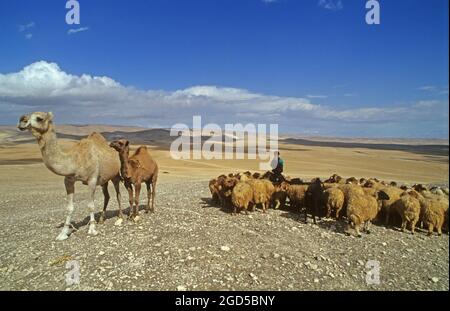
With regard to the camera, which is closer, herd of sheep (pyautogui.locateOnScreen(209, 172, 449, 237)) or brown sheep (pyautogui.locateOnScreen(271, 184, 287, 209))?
herd of sheep (pyautogui.locateOnScreen(209, 172, 449, 237))

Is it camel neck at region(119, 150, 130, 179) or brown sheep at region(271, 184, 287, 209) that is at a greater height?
camel neck at region(119, 150, 130, 179)

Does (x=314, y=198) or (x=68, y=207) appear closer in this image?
(x=68, y=207)

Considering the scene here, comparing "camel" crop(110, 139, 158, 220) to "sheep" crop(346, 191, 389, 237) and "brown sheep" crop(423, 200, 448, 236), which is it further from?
"brown sheep" crop(423, 200, 448, 236)

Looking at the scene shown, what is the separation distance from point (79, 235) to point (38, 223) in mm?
3440

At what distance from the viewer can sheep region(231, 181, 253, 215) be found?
12.5 m

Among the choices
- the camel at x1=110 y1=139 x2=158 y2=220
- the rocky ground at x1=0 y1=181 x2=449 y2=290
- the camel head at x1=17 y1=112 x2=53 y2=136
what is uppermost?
the camel head at x1=17 y1=112 x2=53 y2=136

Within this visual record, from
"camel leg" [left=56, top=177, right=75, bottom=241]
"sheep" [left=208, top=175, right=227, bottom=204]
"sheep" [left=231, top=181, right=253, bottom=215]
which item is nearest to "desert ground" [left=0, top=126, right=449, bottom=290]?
"camel leg" [left=56, top=177, right=75, bottom=241]

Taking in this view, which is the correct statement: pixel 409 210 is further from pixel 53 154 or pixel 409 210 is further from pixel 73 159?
pixel 53 154

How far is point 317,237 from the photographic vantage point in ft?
33.2

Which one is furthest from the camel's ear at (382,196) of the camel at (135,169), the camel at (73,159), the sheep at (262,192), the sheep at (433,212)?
the camel at (73,159)

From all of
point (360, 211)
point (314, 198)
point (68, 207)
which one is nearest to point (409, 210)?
point (360, 211)

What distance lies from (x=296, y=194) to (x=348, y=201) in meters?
2.77

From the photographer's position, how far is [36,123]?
8.05 metres
